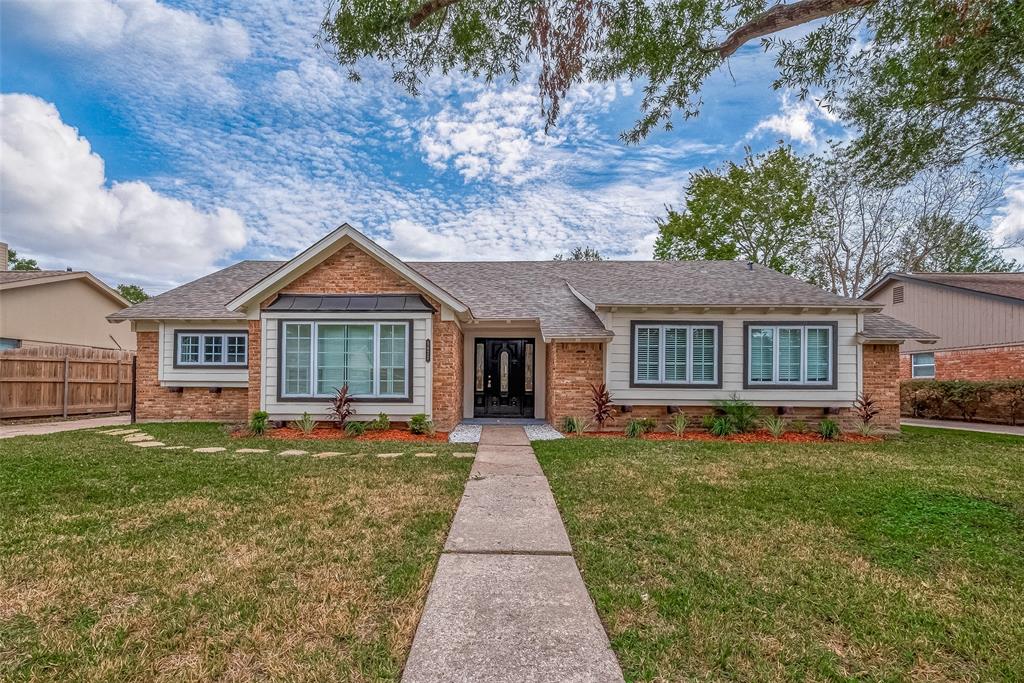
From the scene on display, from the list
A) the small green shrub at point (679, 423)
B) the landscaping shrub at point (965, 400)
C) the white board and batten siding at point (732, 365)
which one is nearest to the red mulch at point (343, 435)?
the white board and batten siding at point (732, 365)

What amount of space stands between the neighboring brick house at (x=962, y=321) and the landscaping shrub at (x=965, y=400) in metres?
1.46

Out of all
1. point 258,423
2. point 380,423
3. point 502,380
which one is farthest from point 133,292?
point 380,423

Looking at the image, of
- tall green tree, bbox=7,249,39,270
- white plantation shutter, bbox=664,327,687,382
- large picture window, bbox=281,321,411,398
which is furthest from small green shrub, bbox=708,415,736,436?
tall green tree, bbox=7,249,39,270

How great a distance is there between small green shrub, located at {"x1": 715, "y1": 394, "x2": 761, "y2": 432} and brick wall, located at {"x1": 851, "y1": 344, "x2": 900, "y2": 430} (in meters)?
2.50

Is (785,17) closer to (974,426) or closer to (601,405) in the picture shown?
(601,405)

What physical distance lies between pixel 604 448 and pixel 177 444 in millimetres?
7828

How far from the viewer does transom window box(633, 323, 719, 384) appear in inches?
416

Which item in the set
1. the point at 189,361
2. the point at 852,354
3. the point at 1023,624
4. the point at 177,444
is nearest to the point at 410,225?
the point at 189,361

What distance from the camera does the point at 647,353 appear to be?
34.7 feet

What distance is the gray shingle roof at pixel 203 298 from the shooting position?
1167cm

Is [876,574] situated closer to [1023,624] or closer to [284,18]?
[1023,624]

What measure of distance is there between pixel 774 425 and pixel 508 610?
30.3ft

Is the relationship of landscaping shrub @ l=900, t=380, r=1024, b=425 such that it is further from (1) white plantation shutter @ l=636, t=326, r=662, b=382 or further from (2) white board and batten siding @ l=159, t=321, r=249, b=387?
(2) white board and batten siding @ l=159, t=321, r=249, b=387

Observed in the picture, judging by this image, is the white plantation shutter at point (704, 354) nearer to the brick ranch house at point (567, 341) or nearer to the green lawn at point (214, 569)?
the brick ranch house at point (567, 341)
